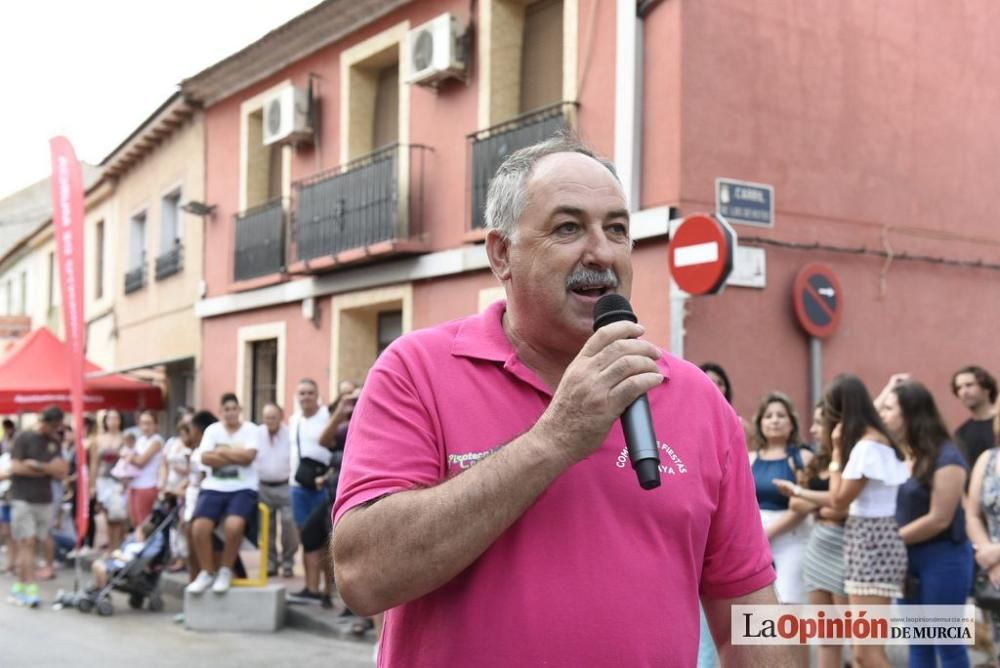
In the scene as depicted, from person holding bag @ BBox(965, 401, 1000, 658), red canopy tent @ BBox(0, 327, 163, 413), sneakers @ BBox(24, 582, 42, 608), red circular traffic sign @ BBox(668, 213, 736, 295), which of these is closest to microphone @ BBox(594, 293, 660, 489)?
person holding bag @ BBox(965, 401, 1000, 658)

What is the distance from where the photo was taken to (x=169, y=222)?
62.0 feet

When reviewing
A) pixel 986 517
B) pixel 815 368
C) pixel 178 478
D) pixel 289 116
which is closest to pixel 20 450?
pixel 178 478

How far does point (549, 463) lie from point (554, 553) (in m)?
0.22

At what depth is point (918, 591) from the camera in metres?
5.73

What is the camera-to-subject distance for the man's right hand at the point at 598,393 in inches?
68.9

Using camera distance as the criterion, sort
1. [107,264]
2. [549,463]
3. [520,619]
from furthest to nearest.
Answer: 1. [107,264]
2. [520,619]
3. [549,463]

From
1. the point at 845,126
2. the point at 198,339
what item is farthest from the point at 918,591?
the point at 198,339

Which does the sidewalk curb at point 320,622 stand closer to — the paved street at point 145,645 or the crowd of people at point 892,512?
the paved street at point 145,645

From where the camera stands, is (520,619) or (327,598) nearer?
(520,619)

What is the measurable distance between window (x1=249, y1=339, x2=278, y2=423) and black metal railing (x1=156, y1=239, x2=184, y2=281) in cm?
288

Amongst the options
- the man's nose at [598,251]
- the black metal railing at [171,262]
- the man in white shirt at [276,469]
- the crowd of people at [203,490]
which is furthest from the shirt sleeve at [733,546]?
the black metal railing at [171,262]

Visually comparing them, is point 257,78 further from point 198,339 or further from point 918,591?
point 918,591

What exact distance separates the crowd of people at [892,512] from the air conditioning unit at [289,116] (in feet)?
31.0

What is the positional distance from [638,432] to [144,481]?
12.3 meters
